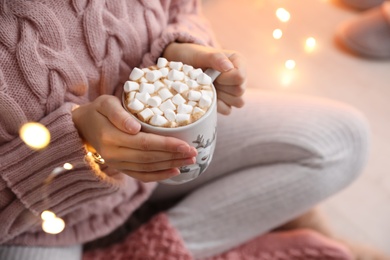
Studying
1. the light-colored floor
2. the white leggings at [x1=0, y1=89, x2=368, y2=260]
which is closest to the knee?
the white leggings at [x1=0, y1=89, x2=368, y2=260]

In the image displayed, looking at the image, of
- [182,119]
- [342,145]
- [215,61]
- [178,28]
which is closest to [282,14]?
[342,145]

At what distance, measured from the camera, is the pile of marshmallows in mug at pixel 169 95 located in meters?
0.46

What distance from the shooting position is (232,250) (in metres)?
0.81

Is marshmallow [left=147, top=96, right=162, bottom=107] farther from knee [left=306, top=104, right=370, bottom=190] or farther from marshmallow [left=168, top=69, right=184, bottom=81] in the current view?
knee [left=306, top=104, right=370, bottom=190]

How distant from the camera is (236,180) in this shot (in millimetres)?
791

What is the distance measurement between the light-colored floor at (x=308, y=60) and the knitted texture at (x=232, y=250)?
0.28 metres

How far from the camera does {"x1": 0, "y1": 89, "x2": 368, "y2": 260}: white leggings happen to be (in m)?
0.77

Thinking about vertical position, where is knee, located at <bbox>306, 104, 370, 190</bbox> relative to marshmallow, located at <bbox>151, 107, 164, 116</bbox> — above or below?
below

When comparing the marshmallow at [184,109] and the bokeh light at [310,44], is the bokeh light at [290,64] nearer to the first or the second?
the bokeh light at [310,44]

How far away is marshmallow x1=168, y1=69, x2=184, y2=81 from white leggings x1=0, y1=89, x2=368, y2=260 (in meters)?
0.28

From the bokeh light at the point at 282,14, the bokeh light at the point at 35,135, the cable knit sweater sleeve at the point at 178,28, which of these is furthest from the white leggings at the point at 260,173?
the bokeh light at the point at 282,14

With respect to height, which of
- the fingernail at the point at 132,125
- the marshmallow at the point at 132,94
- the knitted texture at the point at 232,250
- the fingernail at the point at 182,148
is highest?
the marshmallow at the point at 132,94

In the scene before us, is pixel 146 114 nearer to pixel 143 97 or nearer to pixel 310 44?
pixel 143 97

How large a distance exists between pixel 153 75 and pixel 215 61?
81 millimetres
